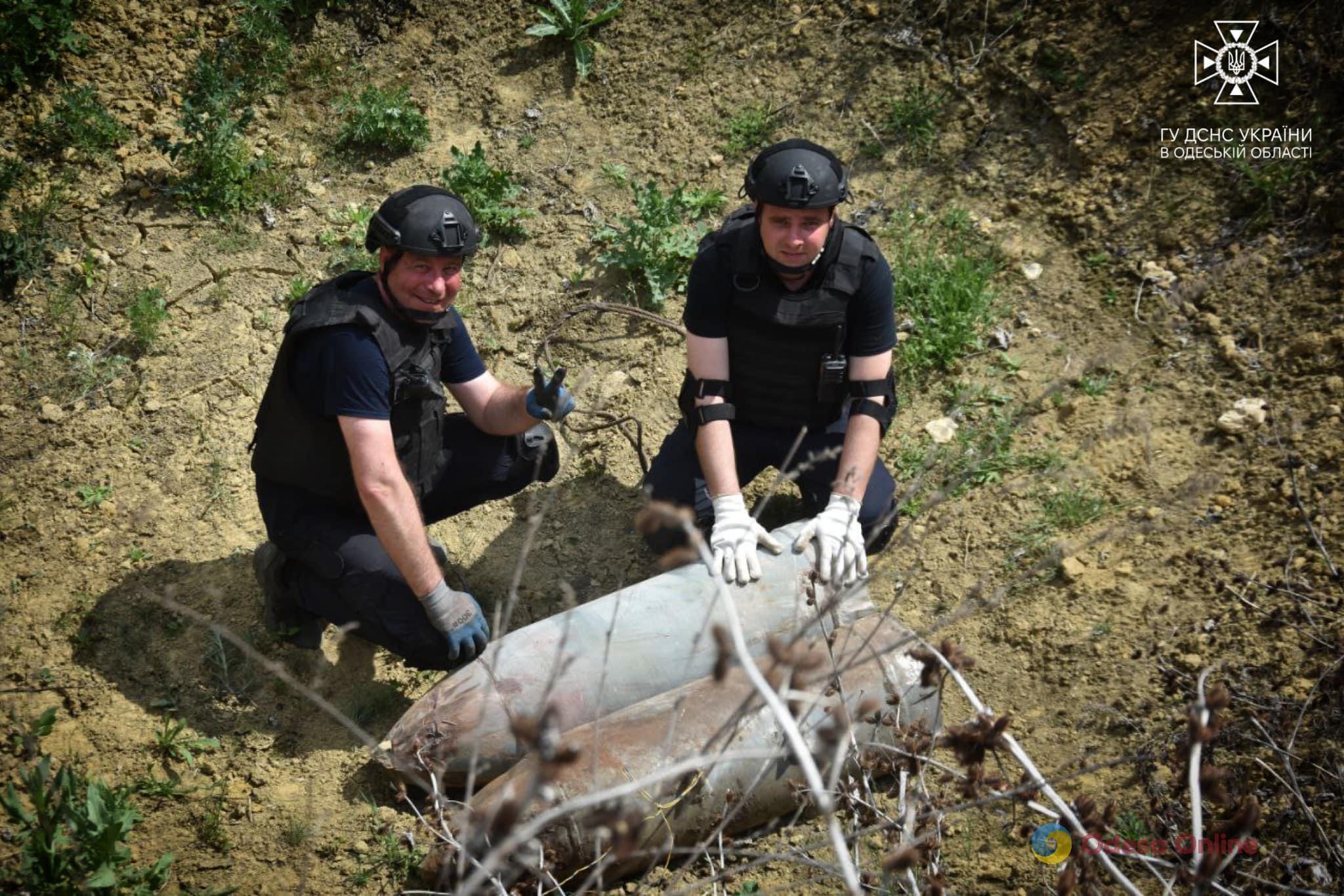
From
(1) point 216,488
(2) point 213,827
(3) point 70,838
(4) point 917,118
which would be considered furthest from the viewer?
(4) point 917,118

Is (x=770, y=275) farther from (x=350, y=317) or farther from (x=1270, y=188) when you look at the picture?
(x=1270, y=188)

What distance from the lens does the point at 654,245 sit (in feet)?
16.5

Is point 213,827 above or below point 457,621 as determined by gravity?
below

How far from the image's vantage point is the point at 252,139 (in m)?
5.60

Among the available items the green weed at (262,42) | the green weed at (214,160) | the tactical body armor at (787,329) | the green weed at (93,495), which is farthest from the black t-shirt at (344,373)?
the green weed at (262,42)

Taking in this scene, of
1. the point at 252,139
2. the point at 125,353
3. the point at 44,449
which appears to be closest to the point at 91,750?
the point at 44,449

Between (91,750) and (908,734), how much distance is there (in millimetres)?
2766

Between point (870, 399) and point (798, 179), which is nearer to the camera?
point (798, 179)

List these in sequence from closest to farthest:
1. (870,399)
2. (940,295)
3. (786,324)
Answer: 1. (786,324)
2. (870,399)
3. (940,295)

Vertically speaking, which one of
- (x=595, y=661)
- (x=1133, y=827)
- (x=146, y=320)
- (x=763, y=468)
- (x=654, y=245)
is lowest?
(x=1133, y=827)

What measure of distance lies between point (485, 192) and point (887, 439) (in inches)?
92.9

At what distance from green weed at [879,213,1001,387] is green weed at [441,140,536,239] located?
1.90m

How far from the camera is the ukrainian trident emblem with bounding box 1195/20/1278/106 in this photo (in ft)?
16.4

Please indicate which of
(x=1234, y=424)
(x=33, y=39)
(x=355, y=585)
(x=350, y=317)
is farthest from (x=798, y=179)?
(x=33, y=39)
